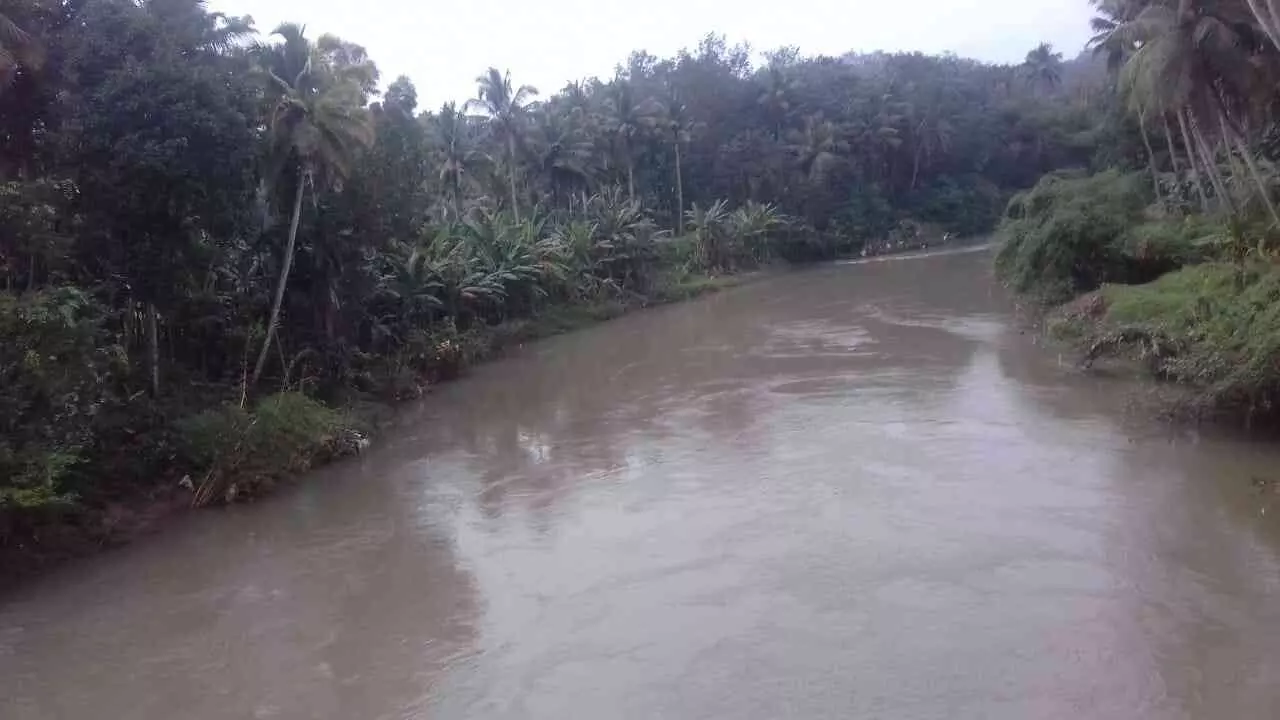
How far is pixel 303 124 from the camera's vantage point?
17641mm

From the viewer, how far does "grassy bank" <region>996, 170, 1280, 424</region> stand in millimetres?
13570

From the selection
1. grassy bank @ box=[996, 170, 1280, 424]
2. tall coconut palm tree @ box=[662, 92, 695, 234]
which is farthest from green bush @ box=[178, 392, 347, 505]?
tall coconut palm tree @ box=[662, 92, 695, 234]

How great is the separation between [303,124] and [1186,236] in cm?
1826

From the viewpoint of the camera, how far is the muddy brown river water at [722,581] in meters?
8.10

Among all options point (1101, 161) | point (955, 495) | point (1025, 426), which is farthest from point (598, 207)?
point (955, 495)

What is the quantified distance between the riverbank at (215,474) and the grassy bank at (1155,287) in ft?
42.3

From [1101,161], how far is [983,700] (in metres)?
38.2

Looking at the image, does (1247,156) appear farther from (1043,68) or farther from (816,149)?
(1043,68)

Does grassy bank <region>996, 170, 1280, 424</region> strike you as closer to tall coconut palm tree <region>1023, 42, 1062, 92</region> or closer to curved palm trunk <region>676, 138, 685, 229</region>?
curved palm trunk <region>676, 138, 685, 229</region>

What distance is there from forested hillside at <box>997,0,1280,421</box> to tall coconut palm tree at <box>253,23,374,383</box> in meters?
13.8

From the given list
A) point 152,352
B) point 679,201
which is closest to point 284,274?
point 152,352

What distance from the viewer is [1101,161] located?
40750mm

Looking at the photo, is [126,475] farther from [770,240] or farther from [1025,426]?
[770,240]

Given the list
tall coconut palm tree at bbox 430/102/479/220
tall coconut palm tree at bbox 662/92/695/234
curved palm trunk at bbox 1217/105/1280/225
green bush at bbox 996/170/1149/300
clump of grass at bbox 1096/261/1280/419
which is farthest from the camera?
tall coconut palm tree at bbox 662/92/695/234
